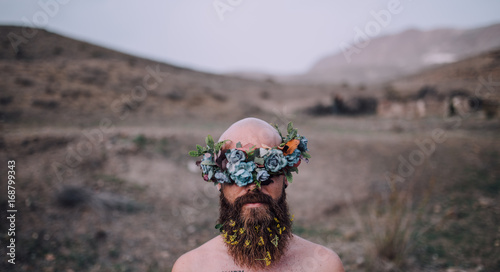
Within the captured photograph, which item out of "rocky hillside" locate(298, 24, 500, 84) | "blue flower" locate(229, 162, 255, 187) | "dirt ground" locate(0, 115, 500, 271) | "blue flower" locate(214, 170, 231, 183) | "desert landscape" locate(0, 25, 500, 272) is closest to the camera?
"blue flower" locate(229, 162, 255, 187)

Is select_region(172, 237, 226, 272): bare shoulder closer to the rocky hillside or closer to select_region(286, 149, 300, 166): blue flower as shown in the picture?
select_region(286, 149, 300, 166): blue flower

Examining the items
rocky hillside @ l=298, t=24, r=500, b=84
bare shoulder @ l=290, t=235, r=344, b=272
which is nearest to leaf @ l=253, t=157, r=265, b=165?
bare shoulder @ l=290, t=235, r=344, b=272

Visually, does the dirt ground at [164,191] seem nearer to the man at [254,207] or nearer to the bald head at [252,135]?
the man at [254,207]

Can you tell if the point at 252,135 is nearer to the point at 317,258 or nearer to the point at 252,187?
the point at 252,187

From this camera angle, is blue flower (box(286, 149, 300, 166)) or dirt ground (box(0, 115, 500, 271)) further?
dirt ground (box(0, 115, 500, 271))

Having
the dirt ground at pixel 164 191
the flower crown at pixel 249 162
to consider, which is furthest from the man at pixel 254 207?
the dirt ground at pixel 164 191

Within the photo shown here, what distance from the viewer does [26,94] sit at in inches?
581

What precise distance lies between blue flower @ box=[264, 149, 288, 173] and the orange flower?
0.39 ft

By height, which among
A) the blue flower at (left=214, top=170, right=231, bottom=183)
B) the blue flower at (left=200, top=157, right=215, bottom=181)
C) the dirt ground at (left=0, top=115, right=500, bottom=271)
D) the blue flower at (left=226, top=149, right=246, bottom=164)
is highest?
the blue flower at (left=226, top=149, right=246, bottom=164)

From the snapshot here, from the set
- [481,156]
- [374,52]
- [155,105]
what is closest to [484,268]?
[481,156]

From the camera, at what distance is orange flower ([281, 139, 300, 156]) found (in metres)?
2.23

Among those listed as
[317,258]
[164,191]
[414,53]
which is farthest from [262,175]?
[414,53]

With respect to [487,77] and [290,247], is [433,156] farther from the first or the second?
[487,77]

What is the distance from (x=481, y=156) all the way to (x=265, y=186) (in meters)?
9.38
